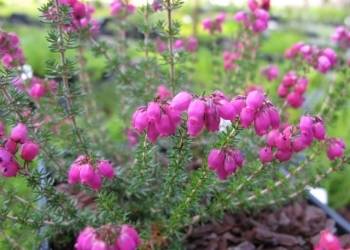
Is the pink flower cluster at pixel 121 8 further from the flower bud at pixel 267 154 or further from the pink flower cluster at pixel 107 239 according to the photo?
the pink flower cluster at pixel 107 239

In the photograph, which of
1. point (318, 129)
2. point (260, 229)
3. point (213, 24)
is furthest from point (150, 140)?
point (213, 24)

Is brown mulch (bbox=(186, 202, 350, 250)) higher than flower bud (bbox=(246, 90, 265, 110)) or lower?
lower

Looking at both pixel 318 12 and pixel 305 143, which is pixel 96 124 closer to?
pixel 305 143

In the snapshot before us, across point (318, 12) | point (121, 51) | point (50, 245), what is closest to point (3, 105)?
point (50, 245)

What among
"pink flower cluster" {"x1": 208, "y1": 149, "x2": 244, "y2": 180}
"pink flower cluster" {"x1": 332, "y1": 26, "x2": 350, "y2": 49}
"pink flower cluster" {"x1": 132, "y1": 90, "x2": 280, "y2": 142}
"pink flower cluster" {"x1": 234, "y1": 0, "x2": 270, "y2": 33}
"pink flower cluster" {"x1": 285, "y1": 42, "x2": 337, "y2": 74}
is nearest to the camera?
"pink flower cluster" {"x1": 132, "y1": 90, "x2": 280, "y2": 142}

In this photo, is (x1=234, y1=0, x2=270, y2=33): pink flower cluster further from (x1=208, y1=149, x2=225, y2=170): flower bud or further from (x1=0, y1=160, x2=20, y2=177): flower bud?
(x1=0, y1=160, x2=20, y2=177): flower bud

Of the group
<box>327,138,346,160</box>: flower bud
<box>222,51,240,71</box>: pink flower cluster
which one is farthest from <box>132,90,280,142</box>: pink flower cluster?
<box>222,51,240,71</box>: pink flower cluster
